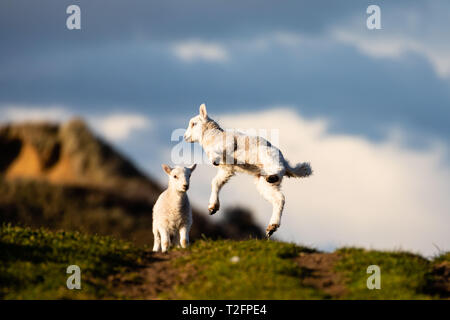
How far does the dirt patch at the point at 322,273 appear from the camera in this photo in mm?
14805

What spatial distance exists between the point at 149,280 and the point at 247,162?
4720 mm

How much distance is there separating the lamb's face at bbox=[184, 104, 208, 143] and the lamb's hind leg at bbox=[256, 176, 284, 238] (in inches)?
78.9

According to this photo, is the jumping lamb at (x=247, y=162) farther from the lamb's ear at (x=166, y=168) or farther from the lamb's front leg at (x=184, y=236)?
the lamb's ear at (x=166, y=168)

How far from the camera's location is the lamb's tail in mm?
19828

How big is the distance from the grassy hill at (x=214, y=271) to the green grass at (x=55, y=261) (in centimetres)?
2

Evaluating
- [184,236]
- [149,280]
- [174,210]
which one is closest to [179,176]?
[174,210]

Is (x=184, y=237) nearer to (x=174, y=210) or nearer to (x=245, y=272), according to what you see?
(x=174, y=210)

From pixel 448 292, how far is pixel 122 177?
4050cm

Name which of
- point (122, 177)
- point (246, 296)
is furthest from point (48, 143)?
point (246, 296)

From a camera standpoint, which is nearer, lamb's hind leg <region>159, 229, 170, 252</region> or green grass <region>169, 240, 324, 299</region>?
green grass <region>169, 240, 324, 299</region>

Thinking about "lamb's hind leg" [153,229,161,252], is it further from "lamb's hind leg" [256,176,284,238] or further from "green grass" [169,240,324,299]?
"lamb's hind leg" [256,176,284,238]

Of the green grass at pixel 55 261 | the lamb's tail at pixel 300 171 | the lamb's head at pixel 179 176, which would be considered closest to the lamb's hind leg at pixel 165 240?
the green grass at pixel 55 261

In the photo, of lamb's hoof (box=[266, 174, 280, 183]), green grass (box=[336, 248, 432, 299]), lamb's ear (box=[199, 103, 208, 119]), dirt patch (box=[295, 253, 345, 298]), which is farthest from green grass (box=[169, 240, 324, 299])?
lamb's ear (box=[199, 103, 208, 119])
